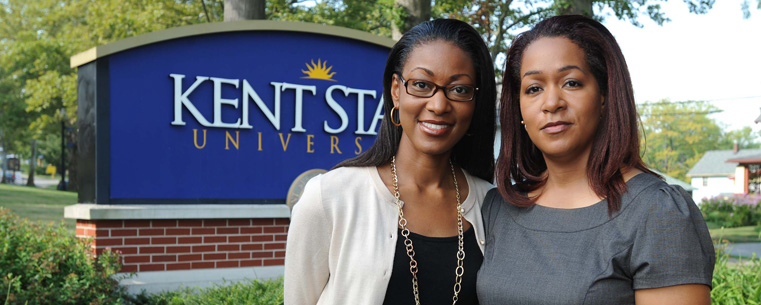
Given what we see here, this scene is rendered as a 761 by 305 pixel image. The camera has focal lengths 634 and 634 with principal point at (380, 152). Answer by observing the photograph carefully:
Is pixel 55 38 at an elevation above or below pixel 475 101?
above

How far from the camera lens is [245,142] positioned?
6.54m

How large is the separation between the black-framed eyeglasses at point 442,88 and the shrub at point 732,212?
24641 millimetres

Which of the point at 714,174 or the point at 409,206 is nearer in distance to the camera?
the point at 409,206

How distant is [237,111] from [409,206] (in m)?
4.54

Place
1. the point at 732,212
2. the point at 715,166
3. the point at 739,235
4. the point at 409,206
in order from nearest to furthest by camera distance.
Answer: the point at 409,206, the point at 739,235, the point at 732,212, the point at 715,166

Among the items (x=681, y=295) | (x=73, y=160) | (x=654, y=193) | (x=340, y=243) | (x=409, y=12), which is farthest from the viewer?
(x=73, y=160)

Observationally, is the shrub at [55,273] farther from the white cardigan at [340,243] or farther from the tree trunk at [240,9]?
the tree trunk at [240,9]

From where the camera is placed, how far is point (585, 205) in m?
1.94

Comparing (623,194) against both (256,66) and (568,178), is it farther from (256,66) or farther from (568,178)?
(256,66)

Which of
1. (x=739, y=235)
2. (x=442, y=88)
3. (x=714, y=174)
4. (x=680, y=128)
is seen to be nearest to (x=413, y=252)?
(x=442, y=88)

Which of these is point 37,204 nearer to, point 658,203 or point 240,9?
point 240,9

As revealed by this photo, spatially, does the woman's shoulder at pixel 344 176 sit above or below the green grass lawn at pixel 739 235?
above

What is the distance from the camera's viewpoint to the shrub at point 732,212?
2442cm

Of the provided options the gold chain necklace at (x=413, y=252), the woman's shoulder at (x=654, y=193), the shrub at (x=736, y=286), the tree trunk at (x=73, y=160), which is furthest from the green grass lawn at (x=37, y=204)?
the woman's shoulder at (x=654, y=193)
